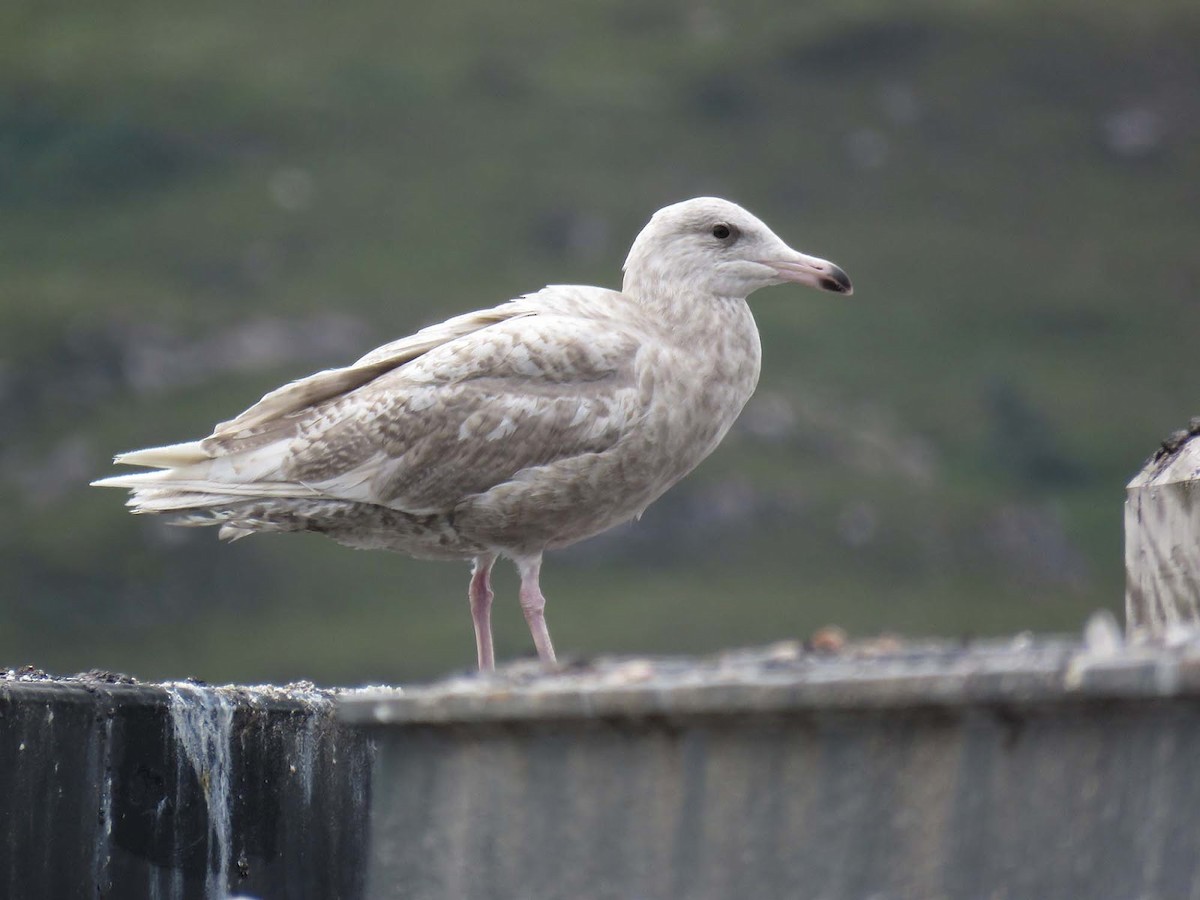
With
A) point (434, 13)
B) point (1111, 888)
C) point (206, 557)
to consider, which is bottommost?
point (1111, 888)

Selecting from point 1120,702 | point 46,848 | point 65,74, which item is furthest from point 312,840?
point 65,74

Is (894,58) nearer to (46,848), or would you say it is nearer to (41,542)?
(41,542)

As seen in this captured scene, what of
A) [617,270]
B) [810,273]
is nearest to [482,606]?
[810,273]

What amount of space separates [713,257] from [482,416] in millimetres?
1271

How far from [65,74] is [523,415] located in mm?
93788

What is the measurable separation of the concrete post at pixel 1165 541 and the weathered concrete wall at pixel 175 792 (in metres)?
2.53

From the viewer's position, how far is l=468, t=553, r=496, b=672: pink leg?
8578mm

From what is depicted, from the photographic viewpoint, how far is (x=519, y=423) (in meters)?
7.99

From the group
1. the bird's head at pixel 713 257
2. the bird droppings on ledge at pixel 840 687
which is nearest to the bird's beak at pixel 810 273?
the bird's head at pixel 713 257

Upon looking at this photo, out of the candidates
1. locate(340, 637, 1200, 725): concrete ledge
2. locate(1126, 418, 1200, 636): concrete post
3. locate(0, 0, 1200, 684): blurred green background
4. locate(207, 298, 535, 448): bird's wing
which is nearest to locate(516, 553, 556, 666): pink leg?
locate(207, 298, 535, 448): bird's wing

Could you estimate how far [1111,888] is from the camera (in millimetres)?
3652

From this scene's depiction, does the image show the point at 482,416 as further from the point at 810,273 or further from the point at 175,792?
the point at 175,792

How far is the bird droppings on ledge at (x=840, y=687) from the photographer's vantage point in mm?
3545

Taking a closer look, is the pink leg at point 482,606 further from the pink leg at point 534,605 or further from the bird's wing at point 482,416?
the bird's wing at point 482,416
